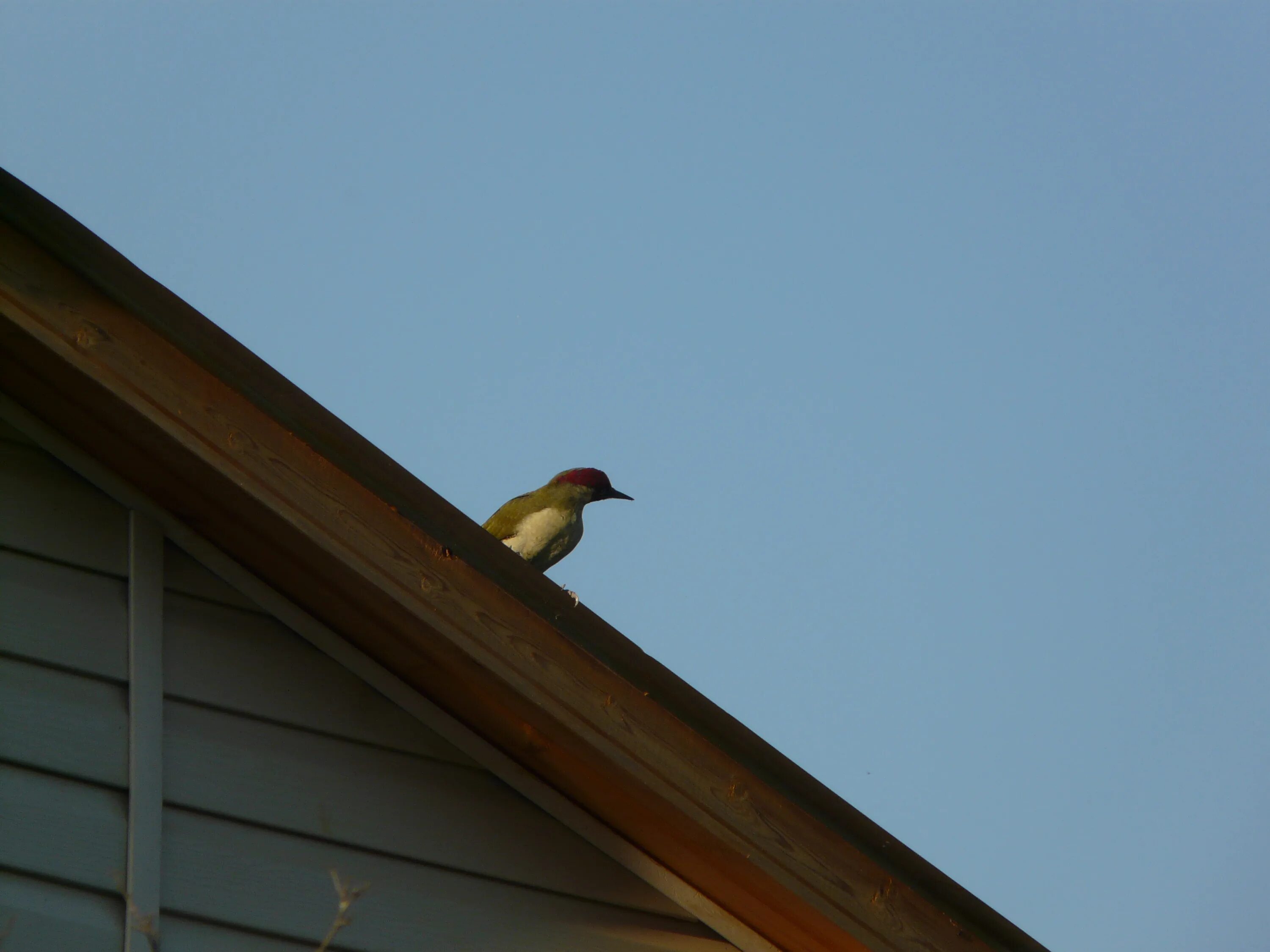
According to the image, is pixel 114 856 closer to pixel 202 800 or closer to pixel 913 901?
pixel 202 800

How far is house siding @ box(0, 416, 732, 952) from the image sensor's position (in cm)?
283

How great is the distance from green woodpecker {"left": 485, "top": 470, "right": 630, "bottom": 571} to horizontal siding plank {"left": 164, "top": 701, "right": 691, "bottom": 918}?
3844mm

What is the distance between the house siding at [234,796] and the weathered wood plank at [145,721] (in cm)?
2

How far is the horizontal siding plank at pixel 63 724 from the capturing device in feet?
9.41

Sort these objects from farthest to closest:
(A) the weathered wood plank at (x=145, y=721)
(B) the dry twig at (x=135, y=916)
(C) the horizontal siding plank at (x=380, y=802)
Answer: (C) the horizontal siding plank at (x=380, y=802), (A) the weathered wood plank at (x=145, y=721), (B) the dry twig at (x=135, y=916)

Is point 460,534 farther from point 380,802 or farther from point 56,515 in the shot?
point 56,515

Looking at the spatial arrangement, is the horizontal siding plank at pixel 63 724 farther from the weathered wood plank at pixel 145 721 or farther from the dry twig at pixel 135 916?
the dry twig at pixel 135 916

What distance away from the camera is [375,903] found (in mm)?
3127

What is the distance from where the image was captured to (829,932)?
137 inches

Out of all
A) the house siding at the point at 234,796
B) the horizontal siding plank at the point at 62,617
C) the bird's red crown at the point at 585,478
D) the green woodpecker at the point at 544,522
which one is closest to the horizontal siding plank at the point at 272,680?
the house siding at the point at 234,796

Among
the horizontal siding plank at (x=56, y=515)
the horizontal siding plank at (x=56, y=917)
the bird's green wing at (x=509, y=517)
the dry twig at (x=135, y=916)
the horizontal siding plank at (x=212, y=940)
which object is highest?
the bird's green wing at (x=509, y=517)

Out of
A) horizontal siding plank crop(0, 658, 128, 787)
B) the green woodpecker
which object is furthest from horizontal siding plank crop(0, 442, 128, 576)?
the green woodpecker

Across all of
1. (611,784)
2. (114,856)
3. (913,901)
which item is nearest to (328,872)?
Result: (114,856)

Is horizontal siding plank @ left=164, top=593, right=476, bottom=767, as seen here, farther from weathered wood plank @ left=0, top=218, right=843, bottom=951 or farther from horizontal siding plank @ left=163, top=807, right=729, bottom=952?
horizontal siding plank @ left=163, top=807, right=729, bottom=952
